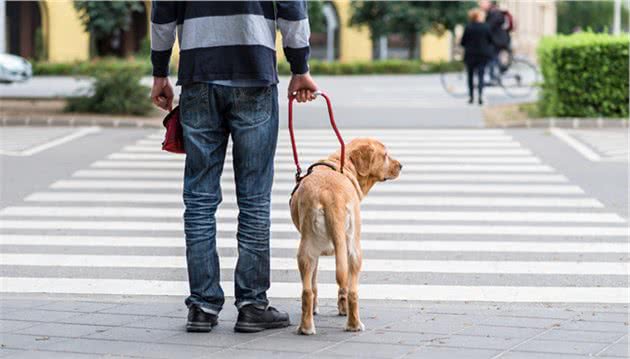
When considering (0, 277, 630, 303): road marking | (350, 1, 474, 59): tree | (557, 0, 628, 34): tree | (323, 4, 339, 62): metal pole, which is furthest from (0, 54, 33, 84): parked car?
(557, 0, 628, 34): tree

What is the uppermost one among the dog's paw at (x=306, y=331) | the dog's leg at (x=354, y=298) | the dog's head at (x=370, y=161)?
the dog's head at (x=370, y=161)

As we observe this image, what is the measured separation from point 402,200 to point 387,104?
1296 centimetres

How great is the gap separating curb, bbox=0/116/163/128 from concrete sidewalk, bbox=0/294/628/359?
529 inches

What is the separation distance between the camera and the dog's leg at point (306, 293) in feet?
18.3

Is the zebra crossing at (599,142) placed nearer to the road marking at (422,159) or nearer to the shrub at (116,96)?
the road marking at (422,159)

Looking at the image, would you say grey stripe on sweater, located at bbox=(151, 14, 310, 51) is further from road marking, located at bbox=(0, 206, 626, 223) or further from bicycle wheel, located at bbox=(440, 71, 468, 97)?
bicycle wheel, located at bbox=(440, 71, 468, 97)

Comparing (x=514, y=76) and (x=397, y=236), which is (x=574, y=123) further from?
(x=397, y=236)

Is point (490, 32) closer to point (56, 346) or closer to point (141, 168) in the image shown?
point (141, 168)

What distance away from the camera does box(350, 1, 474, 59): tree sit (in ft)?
167

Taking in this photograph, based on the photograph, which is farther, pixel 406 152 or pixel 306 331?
pixel 406 152

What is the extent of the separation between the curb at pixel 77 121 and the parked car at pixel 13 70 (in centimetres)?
1290

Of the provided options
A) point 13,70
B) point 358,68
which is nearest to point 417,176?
point 13,70

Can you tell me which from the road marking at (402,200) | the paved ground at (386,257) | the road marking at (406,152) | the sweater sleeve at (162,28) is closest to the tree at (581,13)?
the road marking at (406,152)

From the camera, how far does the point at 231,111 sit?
5676 millimetres
